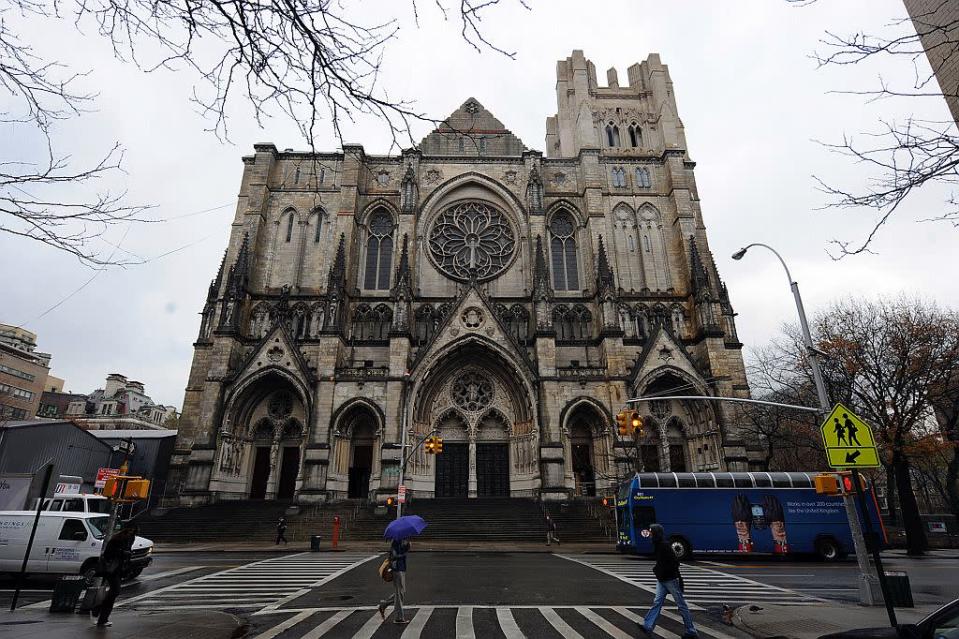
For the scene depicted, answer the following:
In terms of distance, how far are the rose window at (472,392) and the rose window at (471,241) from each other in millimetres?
7316

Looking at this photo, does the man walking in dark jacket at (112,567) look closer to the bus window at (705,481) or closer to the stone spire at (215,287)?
the bus window at (705,481)

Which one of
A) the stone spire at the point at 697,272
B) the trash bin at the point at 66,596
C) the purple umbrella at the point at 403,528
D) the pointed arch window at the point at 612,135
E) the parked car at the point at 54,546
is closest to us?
the purple umbrella at the point at 403,528

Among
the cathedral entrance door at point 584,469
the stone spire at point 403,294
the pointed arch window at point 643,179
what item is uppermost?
the pointed arch window at point 643,179

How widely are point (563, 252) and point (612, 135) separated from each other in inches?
511

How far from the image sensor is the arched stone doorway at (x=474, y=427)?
2762cm

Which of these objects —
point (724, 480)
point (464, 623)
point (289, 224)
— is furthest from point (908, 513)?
point (289, 224)

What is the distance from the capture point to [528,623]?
22.8ft

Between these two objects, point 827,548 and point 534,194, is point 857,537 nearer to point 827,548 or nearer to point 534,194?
point 827,548

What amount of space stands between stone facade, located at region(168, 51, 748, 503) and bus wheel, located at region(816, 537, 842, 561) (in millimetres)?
7450

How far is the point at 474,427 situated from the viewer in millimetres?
28781

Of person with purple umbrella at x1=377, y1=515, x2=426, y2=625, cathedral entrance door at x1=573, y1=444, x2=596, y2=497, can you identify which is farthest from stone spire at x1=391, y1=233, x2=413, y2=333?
person with purple umbrella at x1=377, y1=515, x2=426, y2=625

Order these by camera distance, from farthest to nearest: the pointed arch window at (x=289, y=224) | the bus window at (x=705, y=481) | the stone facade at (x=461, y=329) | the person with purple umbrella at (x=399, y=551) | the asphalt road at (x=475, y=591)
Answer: the pointed arch window at (x=289, y=224), the stone facade at (x=461, y=329), the bus window at (x=705, y=481), the person with purple umbrella at (x=399, y=551), the asphalt road at (x=475, y=591)

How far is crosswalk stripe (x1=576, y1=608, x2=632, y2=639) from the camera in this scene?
631 cm

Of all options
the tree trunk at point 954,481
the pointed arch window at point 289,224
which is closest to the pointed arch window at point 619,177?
the pointed arch window at point 289,224
